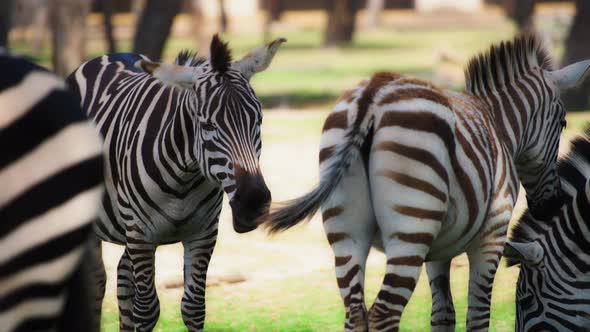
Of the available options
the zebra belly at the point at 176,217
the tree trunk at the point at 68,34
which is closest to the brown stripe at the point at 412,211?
the zebra belly at the point at 176,217

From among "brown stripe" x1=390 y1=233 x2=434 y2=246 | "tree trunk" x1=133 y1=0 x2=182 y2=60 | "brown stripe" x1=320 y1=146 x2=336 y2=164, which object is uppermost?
"brown stripe" x1=320 y1=146 x2=336 y2=164

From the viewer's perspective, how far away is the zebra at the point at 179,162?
15.7 ft

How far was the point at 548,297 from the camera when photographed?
5.42 m

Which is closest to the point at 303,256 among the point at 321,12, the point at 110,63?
the point at 110,63

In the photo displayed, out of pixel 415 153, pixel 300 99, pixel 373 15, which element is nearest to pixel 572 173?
pixel 415 153

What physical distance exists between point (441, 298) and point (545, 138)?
3.99ft

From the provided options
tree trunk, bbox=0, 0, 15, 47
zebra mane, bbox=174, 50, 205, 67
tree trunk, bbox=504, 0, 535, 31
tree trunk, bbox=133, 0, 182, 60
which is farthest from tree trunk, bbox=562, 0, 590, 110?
zebra mane, bbox=174, 50, 205, 67

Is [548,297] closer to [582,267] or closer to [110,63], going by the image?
[582,267]

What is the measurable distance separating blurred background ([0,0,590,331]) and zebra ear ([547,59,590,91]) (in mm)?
1853

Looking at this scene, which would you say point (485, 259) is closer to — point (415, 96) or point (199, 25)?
point (415, 96)

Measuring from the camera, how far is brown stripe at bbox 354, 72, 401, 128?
4648mm

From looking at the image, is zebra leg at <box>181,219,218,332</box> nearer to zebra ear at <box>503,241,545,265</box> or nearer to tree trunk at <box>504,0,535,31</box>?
zebra ear at <box>503,241,545,265</box>

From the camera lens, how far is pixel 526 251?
17.7ft

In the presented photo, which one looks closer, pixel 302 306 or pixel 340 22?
pixel 302 306
